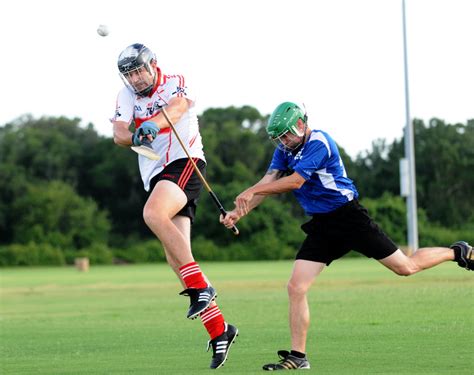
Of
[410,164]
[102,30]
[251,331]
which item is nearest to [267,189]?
[102,30]

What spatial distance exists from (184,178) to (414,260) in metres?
2.50

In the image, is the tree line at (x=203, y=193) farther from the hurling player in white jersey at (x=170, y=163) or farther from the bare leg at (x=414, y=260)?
the hurling player in white jersey at (x=170, y=163)

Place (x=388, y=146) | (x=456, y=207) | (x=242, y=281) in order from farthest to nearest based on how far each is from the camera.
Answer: (x=388, y=146) → (x=456, y=207) → (x=242, y=281)

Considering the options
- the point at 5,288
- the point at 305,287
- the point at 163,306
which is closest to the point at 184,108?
the point at 305,287

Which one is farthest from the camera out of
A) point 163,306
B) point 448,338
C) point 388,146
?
point 388,146

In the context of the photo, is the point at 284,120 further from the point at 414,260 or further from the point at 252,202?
the point at 414,260

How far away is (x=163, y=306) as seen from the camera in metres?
24.1

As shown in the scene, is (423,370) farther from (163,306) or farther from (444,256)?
(163,306)

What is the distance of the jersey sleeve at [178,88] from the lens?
11742mm

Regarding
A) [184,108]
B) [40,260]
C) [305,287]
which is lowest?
[40,260]

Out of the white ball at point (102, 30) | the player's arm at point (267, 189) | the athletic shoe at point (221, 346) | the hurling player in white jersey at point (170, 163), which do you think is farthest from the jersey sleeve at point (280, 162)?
the white ball at point (102, 30)

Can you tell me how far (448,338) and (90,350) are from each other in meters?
4.15

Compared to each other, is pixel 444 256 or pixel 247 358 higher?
pixel 444 256

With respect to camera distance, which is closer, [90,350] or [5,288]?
[90,350]
